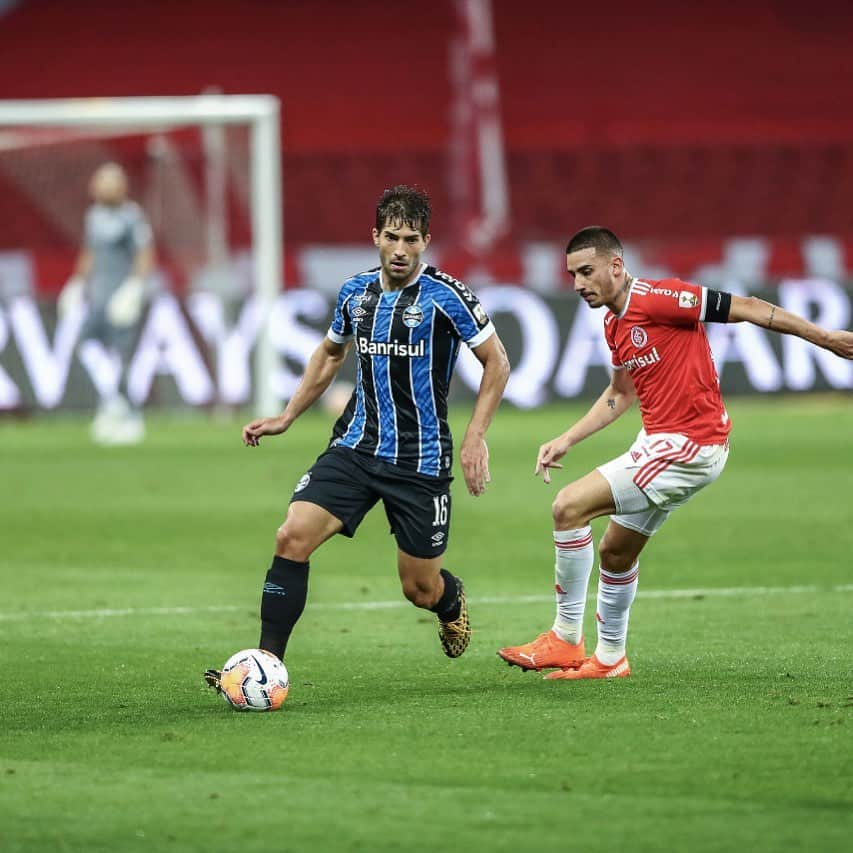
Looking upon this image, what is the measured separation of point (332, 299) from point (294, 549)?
15.2 meters

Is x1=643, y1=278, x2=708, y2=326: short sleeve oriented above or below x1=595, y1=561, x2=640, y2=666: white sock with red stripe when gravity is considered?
above

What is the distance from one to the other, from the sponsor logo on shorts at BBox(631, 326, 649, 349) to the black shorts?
0.90 meters

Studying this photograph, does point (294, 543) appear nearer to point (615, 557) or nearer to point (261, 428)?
point (261, 428)

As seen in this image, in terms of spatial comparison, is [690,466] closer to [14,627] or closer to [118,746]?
[118,746]

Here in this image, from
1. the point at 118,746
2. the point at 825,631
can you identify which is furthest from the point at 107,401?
the point at 118,746

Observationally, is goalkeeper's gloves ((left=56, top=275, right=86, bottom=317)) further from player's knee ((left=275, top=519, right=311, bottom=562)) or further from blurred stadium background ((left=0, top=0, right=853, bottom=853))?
player's knee ((left=275, top=519, right=311, bottom=562))

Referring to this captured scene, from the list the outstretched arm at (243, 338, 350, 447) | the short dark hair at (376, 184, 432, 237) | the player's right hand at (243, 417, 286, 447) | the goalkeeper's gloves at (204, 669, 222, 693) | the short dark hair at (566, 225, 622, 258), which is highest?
the short dark hair at (376, 184, 432, 237)

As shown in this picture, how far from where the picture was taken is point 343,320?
781 centimetres

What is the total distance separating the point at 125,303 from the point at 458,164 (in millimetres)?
11668

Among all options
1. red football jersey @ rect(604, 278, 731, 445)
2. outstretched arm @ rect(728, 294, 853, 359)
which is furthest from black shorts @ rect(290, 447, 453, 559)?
outstretched arm @ rect(728, 294, 853, 359)

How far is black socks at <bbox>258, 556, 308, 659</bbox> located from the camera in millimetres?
7320

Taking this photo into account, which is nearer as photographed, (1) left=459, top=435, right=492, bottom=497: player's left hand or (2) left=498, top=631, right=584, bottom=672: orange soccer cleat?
(1) left=459, top=435, right=492, bottom=497: player's left hand

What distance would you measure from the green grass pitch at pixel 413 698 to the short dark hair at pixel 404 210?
1728mm

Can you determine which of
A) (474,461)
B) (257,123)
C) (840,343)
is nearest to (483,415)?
(474,461)
